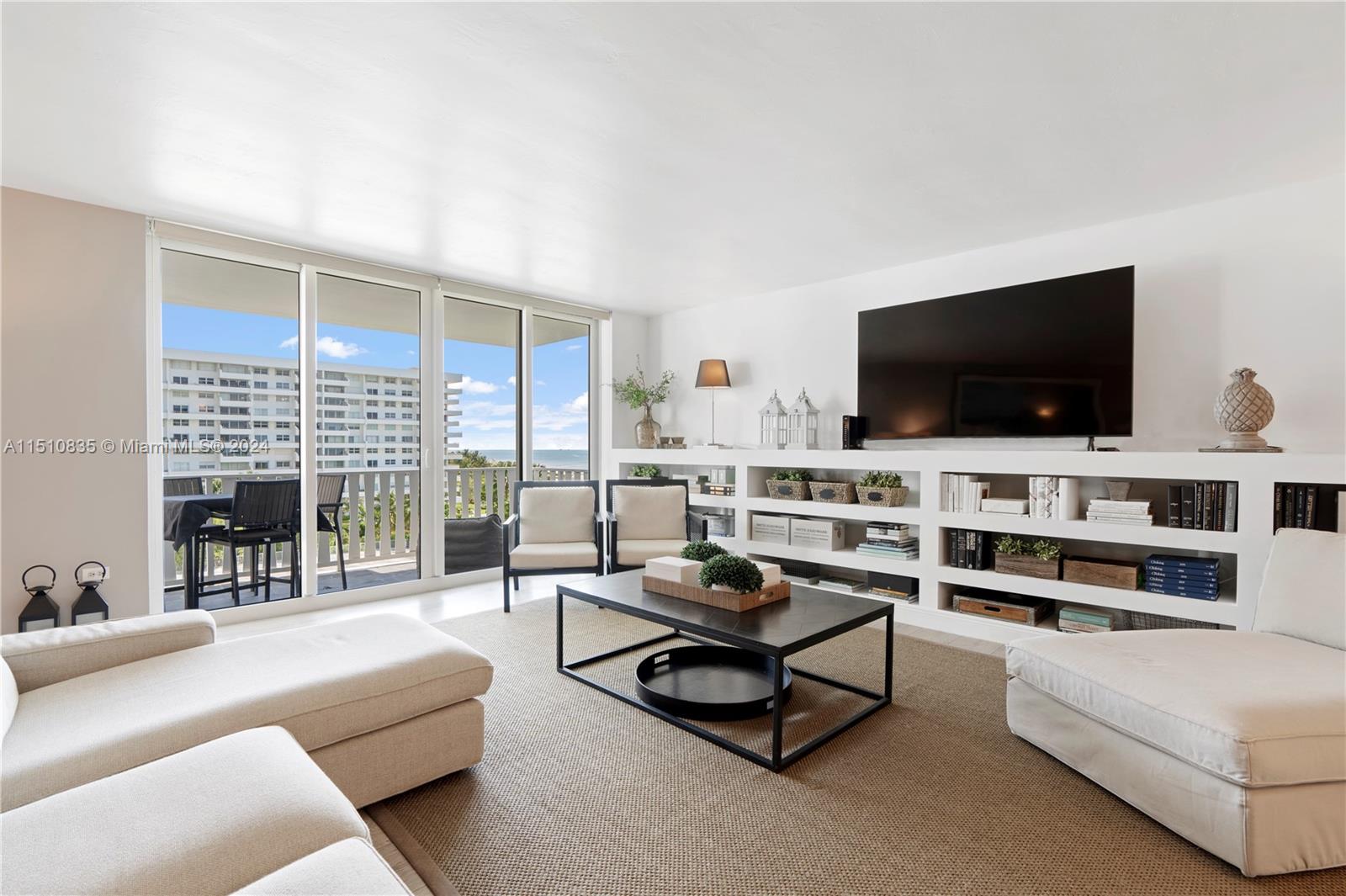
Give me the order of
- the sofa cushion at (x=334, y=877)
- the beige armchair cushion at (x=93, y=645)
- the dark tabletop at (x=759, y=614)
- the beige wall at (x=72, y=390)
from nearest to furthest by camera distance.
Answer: the sofa cushion at (x=334, y=877) → the beige armchair cushion at (x=93, y=645) → the dark tabletop at (x=759, y=614) → the beige wall at (x=72, y=390)

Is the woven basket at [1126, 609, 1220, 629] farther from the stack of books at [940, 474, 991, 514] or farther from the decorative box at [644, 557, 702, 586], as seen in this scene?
the decorative box at [644, 557, 702, 586]

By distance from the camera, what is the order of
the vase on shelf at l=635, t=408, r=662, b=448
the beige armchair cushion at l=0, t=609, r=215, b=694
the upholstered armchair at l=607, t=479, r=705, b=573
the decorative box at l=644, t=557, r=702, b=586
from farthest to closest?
the vase on shelf at l=635, t=408, r=662, b=448 → the upholstered armchair at l=607, t=479, r=705, b=573 → the decorative box at l=644, t=557, r=702, b=586 → the beige armchair cushion at l=0, t=609, r=215, b=694

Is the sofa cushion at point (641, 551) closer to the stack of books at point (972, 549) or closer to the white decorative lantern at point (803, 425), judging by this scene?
the white decorative lantern at point (803, 425)

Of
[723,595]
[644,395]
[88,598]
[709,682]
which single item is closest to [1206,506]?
[723,595]

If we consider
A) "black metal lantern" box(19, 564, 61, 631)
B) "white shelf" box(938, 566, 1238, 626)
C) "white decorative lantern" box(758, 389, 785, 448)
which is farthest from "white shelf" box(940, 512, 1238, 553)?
"black metal lantern" box(19, 564, 61, 631)

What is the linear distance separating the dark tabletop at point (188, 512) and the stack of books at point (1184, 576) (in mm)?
5135

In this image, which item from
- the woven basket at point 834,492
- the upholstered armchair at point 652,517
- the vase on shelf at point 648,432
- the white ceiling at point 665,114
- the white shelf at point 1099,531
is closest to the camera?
the white ceiling at point 665,114

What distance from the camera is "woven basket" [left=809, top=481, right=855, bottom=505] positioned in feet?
14.2

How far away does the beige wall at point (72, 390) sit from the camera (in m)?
3.07

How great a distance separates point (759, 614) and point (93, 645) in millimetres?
2121

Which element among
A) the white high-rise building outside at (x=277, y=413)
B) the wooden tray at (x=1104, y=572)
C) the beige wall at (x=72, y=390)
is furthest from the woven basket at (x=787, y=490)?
the beige wall at (x=72, y=390)

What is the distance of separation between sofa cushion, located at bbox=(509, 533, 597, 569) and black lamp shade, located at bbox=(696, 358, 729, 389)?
5.90 ft

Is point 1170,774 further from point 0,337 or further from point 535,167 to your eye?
point 0,337

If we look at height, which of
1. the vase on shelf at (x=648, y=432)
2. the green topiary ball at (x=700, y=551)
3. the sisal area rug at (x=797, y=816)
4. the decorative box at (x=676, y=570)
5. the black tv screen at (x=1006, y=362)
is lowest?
the sisal area rug at (x=797, y=816)
